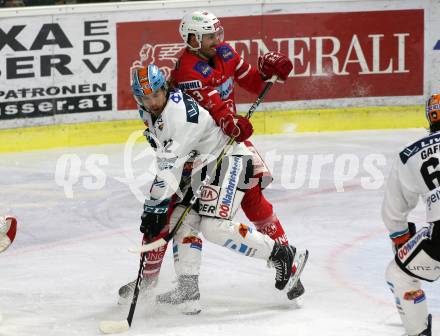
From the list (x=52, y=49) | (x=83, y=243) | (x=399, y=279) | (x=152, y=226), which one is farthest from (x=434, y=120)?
(x=52, y=49)

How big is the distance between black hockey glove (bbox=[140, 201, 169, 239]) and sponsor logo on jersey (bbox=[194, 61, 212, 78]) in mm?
807

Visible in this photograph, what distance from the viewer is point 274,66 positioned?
6.13 meters

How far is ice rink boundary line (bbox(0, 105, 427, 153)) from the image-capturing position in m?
9.29

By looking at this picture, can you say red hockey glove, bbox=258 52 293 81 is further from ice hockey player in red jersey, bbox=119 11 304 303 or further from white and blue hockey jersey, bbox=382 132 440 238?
white and blue hockey jersey, bbox=382 132 440 238

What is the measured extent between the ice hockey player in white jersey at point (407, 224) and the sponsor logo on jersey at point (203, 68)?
4.74ft

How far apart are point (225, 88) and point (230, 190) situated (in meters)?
0.64

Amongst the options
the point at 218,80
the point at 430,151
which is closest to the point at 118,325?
the point at 218,80

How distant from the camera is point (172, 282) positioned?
243 inches

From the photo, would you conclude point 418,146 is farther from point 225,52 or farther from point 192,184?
point 225,52

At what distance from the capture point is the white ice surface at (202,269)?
5.51 meters

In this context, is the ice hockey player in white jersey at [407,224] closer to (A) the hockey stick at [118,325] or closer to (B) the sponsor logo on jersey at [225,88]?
(A) the hockey stick at [118,325]

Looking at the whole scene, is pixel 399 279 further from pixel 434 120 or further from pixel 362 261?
pixel 362 261

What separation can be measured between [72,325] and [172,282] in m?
0.81
